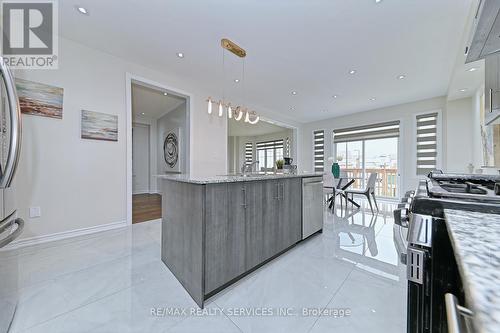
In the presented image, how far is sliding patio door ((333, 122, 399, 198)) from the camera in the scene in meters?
5.73

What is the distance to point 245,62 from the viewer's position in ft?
10.9

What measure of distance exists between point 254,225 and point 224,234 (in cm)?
34

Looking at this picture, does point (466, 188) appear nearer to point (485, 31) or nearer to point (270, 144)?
point (485, 31)

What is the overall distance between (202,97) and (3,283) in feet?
12.8

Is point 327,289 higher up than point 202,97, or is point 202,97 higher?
point 202,97

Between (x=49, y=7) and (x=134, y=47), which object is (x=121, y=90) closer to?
(x=134, y=47)

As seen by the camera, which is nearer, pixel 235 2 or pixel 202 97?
pixel 235 2

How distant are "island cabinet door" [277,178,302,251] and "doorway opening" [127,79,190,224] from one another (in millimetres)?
2447

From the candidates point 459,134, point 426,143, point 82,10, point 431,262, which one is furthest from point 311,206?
point 426,143

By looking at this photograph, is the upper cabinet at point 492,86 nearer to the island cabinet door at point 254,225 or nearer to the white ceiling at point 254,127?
the island cabinet door at point 254,225

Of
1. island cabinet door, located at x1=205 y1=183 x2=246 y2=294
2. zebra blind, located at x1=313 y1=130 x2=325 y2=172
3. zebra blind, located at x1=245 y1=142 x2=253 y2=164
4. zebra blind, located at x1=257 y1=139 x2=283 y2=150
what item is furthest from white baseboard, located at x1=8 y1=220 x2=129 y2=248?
zebra blind, located at x1=245 y1=142 x2=253 y2=164

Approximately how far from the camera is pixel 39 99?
8.28 ft

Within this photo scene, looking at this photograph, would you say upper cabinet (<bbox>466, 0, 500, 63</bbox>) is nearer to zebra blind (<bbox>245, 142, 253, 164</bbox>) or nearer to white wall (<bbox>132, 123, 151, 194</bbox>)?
white wall (<bbox>132, 123, 151, 194</bbox>)

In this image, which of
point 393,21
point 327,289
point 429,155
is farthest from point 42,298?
point 429,155
